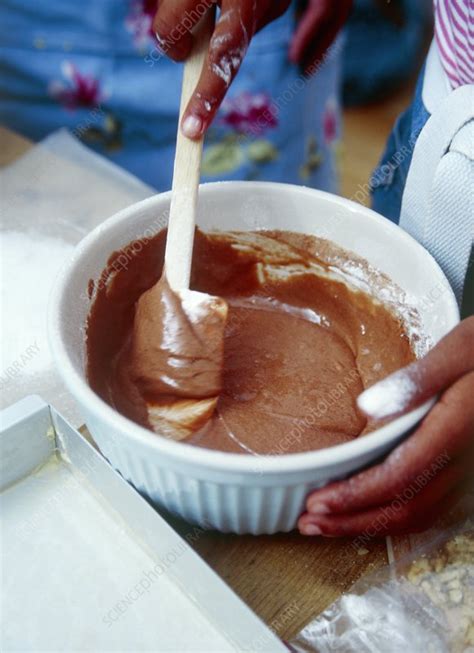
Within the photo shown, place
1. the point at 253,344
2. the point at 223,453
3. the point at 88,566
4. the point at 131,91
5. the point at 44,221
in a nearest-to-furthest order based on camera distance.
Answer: the point at 223,453
the point at 88,566
the point at 253,344
the point at 44,221
the point at 131,91

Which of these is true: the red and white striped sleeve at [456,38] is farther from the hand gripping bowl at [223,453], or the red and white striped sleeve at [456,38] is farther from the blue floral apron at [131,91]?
the blue floral apron at [131,91]

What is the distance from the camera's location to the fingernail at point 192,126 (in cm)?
77

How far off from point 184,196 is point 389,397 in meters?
0.31

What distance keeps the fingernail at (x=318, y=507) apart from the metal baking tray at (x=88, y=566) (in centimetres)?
10

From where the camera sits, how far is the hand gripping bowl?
2.03 feet

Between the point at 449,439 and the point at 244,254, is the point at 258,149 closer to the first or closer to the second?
the point at 244,254

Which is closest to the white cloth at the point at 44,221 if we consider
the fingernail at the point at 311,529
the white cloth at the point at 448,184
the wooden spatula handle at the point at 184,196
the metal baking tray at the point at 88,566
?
the metal baking tray at the point at 88,566

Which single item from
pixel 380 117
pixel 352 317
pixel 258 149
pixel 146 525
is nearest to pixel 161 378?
pixel 146 525

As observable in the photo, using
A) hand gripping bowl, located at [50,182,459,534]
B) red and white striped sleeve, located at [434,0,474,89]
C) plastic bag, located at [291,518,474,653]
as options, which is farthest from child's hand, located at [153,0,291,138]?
plastic bag, located at [291,518,474,653]

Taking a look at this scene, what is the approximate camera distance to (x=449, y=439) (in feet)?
2.12

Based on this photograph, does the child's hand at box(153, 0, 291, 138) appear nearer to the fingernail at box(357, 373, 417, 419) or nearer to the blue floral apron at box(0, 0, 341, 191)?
the fingernail at box(357, 373, 417, 419)

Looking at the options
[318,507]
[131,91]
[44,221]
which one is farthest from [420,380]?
[131,91]

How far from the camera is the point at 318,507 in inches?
25.6

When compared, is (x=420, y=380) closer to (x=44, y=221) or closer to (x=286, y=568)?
(x=286, y=568)
